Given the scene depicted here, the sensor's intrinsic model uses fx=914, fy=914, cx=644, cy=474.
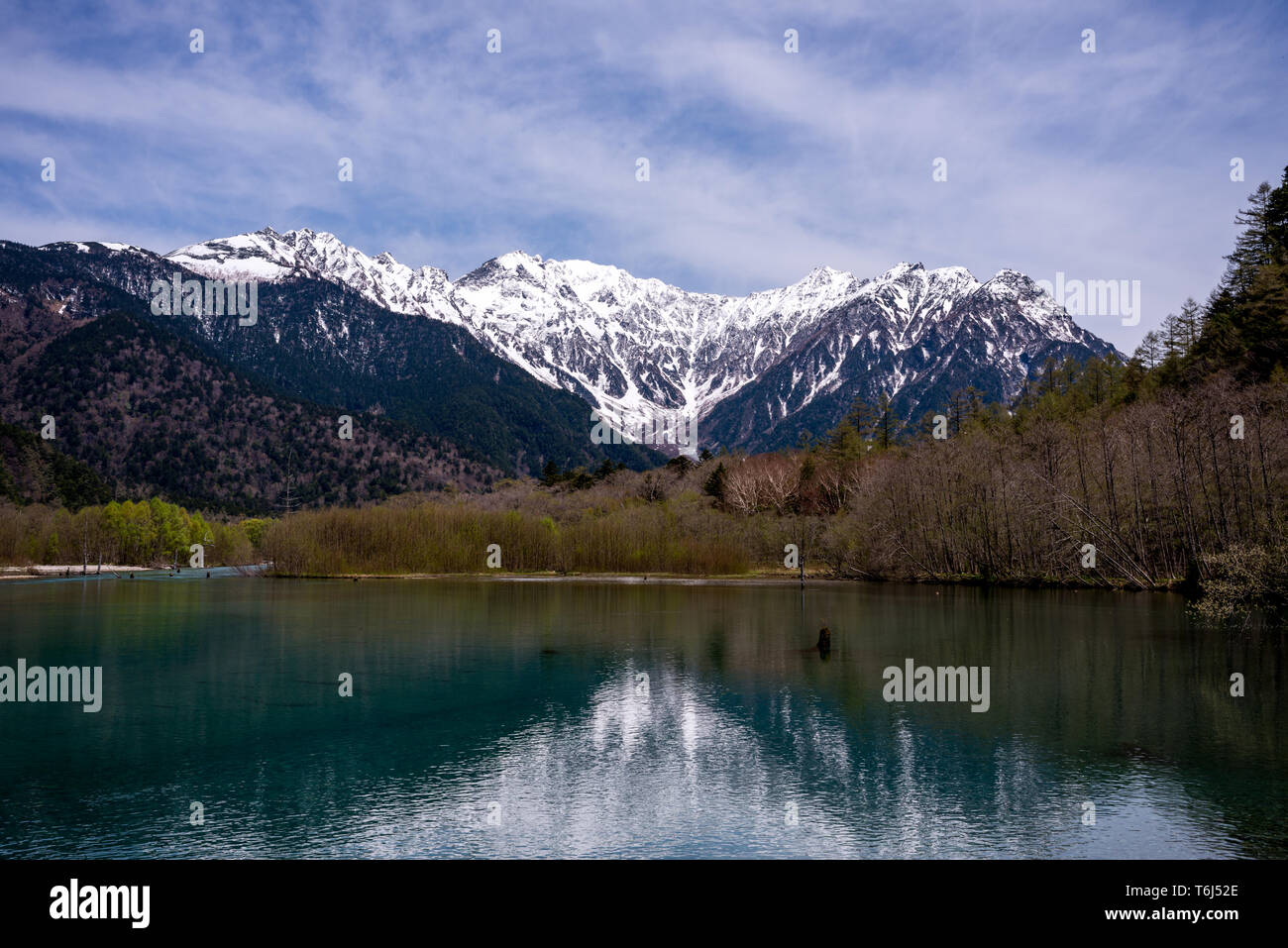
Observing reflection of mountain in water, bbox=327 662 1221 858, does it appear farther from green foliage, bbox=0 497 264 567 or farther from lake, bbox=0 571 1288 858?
green foliage, bbox=0 497 264 567

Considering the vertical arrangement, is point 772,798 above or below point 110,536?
below

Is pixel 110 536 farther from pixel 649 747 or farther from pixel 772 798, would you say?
pixel 772 798

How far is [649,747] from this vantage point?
2488 cm

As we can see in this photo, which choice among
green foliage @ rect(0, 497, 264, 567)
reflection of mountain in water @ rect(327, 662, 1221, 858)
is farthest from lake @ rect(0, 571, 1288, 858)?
green foliage @ rect(0, 497, 264, 567)

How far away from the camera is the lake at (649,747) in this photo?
17812mm

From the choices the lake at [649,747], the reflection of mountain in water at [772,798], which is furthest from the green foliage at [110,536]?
the reflection of mountain in water at [772,798]

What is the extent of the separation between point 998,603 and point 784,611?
55.0 feet

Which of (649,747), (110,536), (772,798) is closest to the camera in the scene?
(772,798)

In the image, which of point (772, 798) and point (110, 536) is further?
point (110, 536)

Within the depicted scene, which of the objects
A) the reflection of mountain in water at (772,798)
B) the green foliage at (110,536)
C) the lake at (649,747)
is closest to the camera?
the reflection of mountain in water at (772,798)

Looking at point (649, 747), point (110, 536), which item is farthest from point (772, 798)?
point (110, 536)

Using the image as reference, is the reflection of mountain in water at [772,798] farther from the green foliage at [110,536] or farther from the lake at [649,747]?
the green foliage at [110,536]
